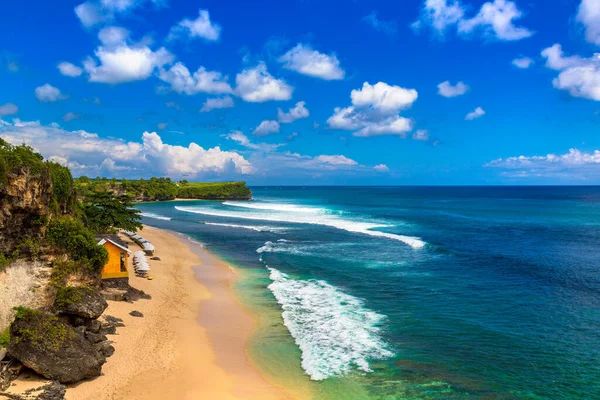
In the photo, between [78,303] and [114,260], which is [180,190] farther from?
[78,303]

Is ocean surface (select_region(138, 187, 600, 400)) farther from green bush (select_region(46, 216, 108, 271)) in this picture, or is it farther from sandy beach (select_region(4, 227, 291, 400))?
green bush (select_region(46, 216, 108, 271))

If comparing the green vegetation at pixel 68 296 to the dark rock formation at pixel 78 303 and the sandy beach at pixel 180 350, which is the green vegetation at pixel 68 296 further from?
the sandy beach at pixel 180 350

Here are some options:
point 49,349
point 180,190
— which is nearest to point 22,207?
point 49,349

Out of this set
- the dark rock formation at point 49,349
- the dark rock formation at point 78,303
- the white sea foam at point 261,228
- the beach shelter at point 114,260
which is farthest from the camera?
the white sea foam at point 261,228

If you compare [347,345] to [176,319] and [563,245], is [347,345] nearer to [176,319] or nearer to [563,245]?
[176,319]

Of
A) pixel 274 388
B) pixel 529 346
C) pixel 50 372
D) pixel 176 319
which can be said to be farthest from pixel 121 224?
pixel 529 346

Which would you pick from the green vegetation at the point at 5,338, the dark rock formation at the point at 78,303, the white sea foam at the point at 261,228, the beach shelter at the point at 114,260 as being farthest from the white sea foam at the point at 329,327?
the white sea foam at the point at 261,228
